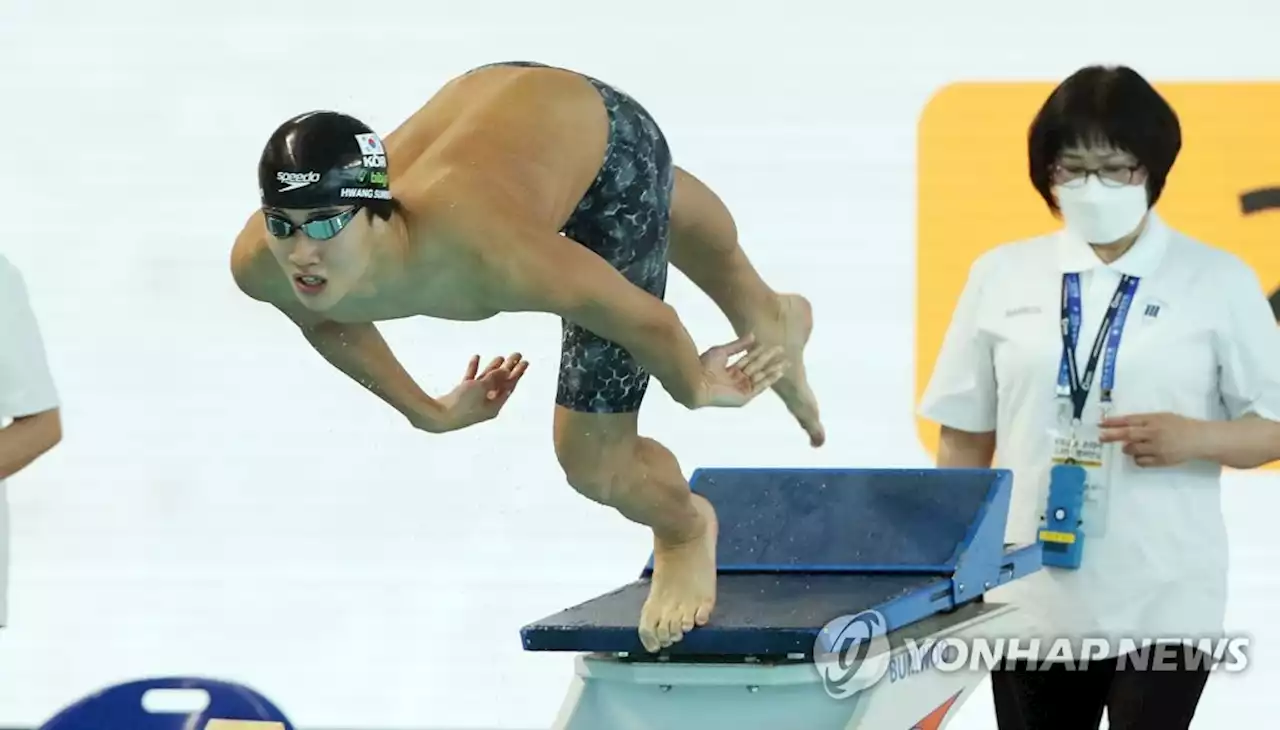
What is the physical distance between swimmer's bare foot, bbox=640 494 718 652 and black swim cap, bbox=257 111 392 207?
2.85 ft

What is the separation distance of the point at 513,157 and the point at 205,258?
2.22 metres

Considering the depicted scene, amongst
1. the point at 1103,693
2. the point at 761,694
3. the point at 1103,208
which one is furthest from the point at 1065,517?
the point at 761,694

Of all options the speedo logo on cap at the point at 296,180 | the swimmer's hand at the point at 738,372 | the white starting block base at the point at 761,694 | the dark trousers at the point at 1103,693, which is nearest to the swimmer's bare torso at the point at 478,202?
the speedo logo on cap at the point at 296,180

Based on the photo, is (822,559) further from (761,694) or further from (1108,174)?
(1108,174)

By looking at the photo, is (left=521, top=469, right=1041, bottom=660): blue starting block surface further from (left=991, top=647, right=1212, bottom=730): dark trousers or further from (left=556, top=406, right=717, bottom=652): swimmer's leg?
(left=991, top=647, right=1212, bottom=730): dark trousers

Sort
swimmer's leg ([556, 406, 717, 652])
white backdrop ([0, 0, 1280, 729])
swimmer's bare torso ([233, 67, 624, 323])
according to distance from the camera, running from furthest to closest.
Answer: white backdrop ([0, 0, 1280, 729]) → swimmer's leg ([556, 406, 717, 652]) → swimmer's bare torso ([233, 67, 624, 323])

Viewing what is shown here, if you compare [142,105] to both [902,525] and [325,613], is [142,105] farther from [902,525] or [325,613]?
[902,525]

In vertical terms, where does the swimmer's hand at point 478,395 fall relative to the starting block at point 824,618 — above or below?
above

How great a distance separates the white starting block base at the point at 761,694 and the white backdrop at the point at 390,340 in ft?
4.29

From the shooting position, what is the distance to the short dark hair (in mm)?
3219

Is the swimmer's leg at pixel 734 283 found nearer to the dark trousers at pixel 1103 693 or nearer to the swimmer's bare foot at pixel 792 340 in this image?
the swimmer's bare foot at pixel 792 340

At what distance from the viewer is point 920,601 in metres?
3.04

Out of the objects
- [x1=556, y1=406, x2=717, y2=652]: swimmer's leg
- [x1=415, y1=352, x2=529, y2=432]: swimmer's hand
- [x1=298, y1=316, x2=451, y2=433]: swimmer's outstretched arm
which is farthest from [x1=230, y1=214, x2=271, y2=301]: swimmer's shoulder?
[x1=556, y1=406, x2=717, y2=652]: swimmer's leg

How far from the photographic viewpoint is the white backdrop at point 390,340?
4449 millimetres
